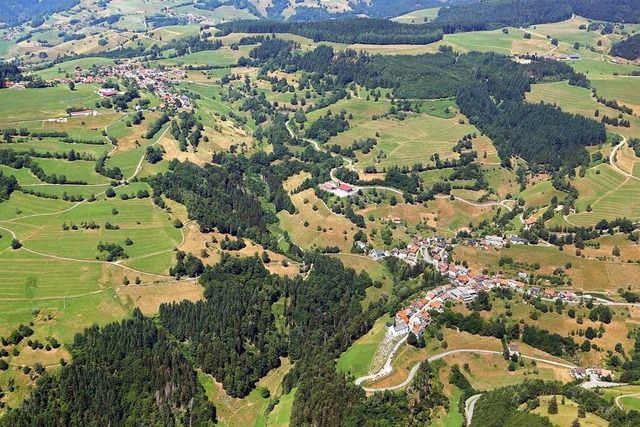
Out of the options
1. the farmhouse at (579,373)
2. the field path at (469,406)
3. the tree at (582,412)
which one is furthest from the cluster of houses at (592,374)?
the field path at (469,406)

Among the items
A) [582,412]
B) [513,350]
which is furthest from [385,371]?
[582,412]

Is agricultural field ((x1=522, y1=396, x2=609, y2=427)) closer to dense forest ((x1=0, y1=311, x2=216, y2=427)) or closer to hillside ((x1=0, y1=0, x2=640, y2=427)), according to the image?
hillside ((x1=0, y1=0, x2=640, y2=427))

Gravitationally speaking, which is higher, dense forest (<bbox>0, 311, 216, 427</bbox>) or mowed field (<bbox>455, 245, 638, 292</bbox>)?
dense forest (<bbox>0, 311, 216, 427</bbox>)

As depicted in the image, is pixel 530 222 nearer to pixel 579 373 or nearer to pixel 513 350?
A: pixel 513 350

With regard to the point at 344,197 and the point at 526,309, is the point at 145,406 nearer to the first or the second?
the point at 526,309

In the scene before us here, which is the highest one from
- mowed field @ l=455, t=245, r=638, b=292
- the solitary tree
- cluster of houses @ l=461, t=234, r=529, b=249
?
the solitary tree

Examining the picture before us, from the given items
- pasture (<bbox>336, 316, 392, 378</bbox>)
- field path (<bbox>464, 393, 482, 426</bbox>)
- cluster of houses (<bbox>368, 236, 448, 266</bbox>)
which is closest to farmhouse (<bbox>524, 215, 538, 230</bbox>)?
cluster of houses (<bbox>368, 236, 448, 266</bbox>)

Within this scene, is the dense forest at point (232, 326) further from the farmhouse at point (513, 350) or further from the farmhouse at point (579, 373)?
the farmhouse at point (579, 373)
